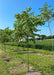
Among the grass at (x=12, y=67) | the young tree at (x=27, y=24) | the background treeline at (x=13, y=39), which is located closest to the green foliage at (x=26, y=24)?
the young tree at (x=27, y=24)

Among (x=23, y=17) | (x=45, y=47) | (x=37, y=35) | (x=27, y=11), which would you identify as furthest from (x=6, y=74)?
(x=45, y=47)

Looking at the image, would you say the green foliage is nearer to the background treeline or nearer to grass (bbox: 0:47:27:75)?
the background treeline

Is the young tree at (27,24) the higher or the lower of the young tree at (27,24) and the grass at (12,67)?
the higher

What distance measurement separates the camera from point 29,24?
3648mm

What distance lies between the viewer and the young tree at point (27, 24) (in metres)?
3.64

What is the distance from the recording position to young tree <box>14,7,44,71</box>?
364 cm

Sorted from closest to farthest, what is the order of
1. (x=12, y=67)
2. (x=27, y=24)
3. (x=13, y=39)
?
1. (x=27, y=24)
2. (x=12, y=67)
3. (x=13, y=39)

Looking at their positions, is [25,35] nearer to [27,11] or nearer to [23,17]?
[23,17]

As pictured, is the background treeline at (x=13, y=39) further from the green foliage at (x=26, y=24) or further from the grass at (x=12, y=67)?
the grass at (x=12, y=67)

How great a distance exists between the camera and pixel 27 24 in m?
3.66

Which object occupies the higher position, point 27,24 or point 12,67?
point 27,24

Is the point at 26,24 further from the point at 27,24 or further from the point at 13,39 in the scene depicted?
the point at 13,39

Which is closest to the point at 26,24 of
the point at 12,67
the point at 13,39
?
the point at 13,39

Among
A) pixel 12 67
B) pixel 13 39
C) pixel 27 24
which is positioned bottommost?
pixel 12 67
